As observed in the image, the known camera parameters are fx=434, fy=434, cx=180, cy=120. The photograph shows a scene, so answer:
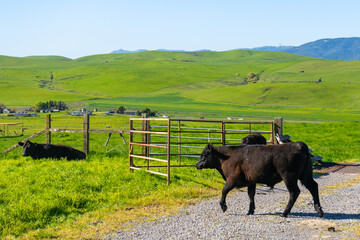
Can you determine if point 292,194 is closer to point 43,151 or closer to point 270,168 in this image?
point 270,168

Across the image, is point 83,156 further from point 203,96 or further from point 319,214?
point 203,96

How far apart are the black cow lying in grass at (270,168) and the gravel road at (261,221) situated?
1.17ft

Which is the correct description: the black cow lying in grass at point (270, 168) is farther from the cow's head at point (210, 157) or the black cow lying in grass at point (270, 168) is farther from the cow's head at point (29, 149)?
the cow's head at point (29, 149)

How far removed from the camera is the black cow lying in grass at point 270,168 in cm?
902

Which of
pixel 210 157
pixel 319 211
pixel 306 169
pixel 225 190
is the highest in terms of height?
pixel 210 157

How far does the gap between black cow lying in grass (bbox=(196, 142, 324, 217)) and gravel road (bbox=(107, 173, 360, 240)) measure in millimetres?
356

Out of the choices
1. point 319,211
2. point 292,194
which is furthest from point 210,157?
point 319,211

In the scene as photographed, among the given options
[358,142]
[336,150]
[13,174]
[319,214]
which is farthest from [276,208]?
[358,142]

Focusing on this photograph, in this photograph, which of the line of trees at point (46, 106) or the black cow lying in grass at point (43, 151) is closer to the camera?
the black cow lying in grass at point (43, 151)

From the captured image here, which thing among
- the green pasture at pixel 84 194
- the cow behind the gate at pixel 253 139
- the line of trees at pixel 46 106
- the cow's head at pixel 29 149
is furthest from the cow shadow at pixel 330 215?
the line of trees at pixel 46 106

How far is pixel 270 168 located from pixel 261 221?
1.19m

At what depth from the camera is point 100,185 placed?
1183cm

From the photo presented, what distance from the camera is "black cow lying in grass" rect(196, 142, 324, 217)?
29.6 feet

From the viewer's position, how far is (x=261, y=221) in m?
8.73
